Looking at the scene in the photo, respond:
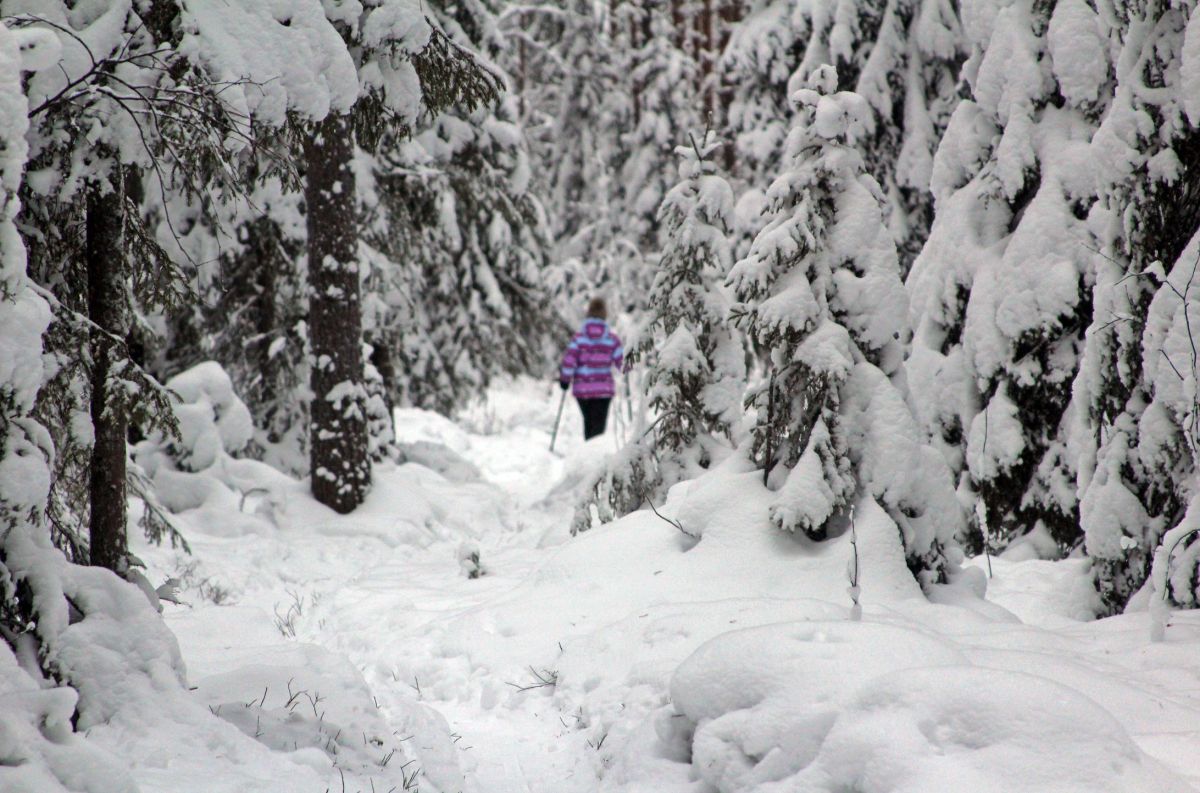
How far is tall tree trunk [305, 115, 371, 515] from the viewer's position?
32.2 ft

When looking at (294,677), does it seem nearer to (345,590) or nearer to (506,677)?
(506,677)

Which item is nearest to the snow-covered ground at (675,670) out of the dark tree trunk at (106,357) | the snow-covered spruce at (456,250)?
the dark tree trunk at (106,357)

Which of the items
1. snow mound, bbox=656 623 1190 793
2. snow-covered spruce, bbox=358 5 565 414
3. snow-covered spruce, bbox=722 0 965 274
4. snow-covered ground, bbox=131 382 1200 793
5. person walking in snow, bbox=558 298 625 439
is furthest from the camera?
person walking in snow, bbox=558 298 625 439

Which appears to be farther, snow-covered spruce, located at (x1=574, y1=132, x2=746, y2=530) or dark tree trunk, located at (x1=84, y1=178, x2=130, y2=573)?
snow-covered spruce, located at (x1=574, y1=132, x2=746, y2=530)

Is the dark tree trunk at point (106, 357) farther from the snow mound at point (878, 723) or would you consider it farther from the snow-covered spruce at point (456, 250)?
the snow-covered spruce at point (456, 250)

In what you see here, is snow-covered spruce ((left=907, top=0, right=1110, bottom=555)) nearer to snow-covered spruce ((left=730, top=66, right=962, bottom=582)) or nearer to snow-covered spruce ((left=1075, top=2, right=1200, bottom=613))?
snow-covered spruce ((left=1075, top=2, right=1200, bottom=613))

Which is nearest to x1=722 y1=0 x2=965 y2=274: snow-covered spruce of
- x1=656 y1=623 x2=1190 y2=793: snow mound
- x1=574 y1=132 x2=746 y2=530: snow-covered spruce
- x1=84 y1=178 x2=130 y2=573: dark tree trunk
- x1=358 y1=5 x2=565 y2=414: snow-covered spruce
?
x1=574 y1=132 x2=746 y2=530: snow-covered spruce

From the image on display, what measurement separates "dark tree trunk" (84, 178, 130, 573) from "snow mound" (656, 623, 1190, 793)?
306cm

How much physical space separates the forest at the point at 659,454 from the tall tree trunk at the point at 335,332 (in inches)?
1.9

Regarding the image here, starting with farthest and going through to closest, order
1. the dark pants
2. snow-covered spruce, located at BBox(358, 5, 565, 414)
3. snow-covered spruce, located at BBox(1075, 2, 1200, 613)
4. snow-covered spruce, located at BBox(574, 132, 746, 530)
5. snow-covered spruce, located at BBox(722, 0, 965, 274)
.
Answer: the dark pants
snow-covered spruce, located at BBox(358, 5, 565, 414)
snow-covered spruce, located at BBox(722, 0, 965, 274)
snow-covered spruce, located at BBox(574, 132, 746, 530)
snow-covered spruce, located at BBox(1075, 2, 1200, 613)

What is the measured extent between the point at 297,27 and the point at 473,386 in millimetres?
12038

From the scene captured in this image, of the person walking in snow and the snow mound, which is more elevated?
the snow mound

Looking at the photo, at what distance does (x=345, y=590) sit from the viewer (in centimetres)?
809

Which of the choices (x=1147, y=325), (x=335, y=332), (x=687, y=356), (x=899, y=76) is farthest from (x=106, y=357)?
(x=899, y=76)
